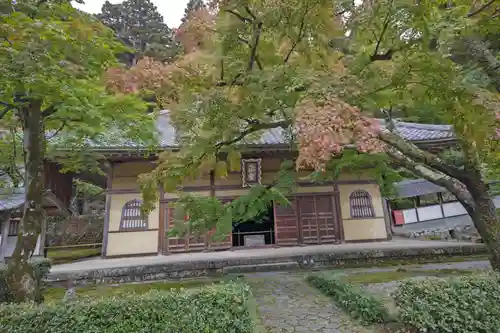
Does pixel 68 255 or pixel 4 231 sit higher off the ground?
pixel 4 231

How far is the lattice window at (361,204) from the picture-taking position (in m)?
12.5

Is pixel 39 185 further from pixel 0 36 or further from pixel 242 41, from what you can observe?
pixel 242 41

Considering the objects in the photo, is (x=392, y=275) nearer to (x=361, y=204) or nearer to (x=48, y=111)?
(x=361, y=204)

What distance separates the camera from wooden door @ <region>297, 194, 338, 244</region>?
1211 centimetres

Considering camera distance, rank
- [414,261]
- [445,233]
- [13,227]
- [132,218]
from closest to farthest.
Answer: [414,261] < [13,227] < [132,218] < [445,233]

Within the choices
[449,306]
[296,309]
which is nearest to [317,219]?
[296,309]

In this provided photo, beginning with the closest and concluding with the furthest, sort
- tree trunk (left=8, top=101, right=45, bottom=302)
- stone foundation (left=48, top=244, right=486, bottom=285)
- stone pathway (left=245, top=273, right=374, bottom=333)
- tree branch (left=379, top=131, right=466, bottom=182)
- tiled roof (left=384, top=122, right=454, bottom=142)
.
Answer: tree trunk (left=8, top=101, right=45, bottom=302) < stone pathway (left=245, top=273, right=374, bottom=333) < tree branch (left=379, top=131, right=466, bottom=182) < stone foundation (left=48, top=244, right=486, bottom=285) < tiled roof (left=384, top=122, right=454, bottom=142)

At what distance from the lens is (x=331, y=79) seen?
3467 millimetres

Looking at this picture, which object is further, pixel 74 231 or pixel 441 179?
pixel 74 231

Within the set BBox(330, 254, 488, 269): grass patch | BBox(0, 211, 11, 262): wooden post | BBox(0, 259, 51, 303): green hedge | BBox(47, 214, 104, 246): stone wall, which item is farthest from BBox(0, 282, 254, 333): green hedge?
BBox(47, 214, 104, 246): stone wall

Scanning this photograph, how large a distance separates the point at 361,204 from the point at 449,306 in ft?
29.2

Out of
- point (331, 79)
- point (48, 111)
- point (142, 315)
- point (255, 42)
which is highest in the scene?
point (255, 42)

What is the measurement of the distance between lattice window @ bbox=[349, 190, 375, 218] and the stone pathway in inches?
230

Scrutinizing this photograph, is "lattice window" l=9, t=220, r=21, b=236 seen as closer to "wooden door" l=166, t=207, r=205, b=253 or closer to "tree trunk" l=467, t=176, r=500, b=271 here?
"wooden door" l=166, t=207, r=205, b=253
